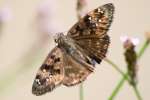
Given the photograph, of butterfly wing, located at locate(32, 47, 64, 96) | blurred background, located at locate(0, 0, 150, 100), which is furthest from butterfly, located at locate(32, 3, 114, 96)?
blurred background, located at locate(0, 0, 150, 100)

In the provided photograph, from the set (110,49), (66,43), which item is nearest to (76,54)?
(66,43)

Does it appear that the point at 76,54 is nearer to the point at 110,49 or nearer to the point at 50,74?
the point at 50,74

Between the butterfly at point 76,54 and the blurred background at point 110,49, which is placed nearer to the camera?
the butterfly at point 76,54

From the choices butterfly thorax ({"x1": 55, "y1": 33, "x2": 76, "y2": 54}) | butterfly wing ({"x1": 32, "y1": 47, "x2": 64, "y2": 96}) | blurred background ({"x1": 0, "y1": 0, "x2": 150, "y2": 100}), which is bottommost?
blurred background ({"x1": 0, "y1": 0, "x2": 150, "y2": 100})

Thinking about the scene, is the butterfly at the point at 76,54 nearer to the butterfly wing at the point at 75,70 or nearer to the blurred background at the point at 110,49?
the butterfly wing at the point at 75,70

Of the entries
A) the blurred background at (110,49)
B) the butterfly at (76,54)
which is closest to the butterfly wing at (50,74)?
the butterfly at (76,54)

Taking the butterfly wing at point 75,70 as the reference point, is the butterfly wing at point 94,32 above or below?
above

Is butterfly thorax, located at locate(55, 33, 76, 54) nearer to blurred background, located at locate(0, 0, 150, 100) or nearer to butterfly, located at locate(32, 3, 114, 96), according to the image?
butterfly, located at locate(32, 3, 114, 96)

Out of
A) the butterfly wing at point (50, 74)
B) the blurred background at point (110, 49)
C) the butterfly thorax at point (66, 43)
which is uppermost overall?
the butterfly thorax at point (66, 43)
